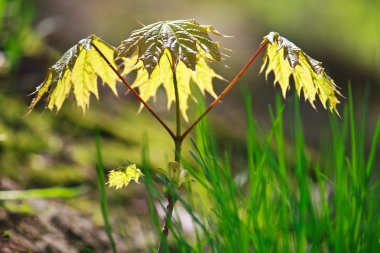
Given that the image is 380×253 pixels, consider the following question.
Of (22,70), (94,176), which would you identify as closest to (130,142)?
(94,176)

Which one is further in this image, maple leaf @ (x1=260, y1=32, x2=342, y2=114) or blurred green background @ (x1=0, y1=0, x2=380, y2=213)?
blurred green background @ (x1=0, y1=0, x2=380, y2=213)

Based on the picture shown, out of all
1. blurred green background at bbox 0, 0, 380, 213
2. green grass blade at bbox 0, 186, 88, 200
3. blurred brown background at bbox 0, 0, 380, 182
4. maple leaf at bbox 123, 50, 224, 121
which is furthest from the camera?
blurred brown background at bbox 0, 0, 380, 182

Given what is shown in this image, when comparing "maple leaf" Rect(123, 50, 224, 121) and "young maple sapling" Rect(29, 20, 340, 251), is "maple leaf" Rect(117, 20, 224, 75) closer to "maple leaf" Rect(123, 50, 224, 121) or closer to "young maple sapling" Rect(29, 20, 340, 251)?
"young maple sapling" Rect(29, 20, 340, 251)

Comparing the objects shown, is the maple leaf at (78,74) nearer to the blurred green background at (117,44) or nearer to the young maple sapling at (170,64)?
the young maple sapling at (170,64)

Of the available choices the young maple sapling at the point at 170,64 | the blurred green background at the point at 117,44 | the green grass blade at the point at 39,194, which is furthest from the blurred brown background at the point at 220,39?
the green grass blade at the point at 39,194

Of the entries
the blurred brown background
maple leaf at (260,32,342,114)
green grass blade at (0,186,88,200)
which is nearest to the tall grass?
maple leaf at (260,32,342,114)

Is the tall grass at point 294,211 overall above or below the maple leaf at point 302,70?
below
